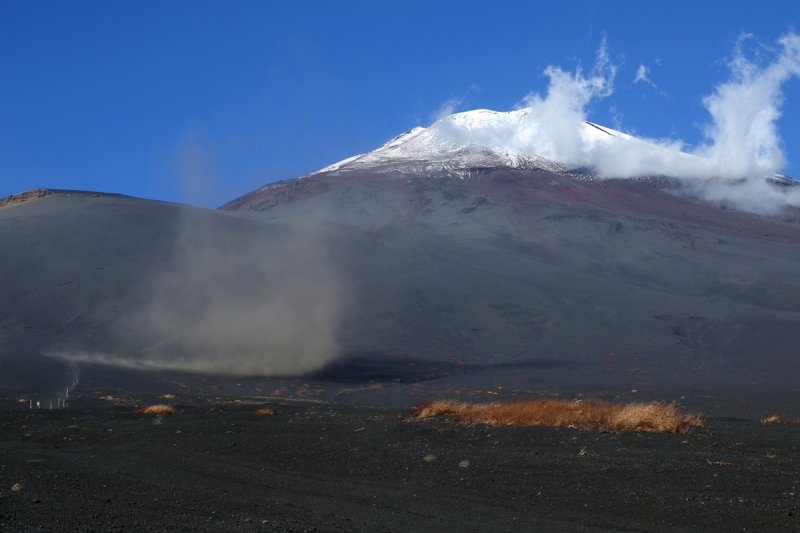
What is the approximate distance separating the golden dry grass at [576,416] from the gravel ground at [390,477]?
1.91 ft

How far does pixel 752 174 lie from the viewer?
287 feet

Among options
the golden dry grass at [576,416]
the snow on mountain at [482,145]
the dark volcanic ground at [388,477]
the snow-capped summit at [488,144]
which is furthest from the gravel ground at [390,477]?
the snow-capped summit at [488,144]

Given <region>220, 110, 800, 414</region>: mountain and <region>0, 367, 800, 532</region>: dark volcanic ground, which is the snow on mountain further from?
<region>0, 367, 800, 532</region>: dark volcanic ground

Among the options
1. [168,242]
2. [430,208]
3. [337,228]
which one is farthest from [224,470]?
[430,208]

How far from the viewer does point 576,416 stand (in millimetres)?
13562

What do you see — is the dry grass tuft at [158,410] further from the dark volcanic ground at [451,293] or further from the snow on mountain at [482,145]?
the snow on mountain at [482,145]

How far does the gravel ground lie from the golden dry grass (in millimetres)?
583

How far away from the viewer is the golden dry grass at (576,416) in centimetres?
1255

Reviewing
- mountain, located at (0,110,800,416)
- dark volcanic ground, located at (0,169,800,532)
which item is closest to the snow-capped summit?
dark volcanic ground, located at (0,169,800,532)

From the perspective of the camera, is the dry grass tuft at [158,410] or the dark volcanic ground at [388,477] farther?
the dry grass tuft at [158,410]

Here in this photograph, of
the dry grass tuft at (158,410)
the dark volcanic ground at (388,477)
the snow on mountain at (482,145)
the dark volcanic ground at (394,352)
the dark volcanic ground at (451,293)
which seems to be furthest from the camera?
the snow on mountain at (482,145)

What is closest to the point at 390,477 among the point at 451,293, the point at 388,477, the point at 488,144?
the point at 388,477

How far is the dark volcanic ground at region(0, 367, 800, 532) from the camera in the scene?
733cm

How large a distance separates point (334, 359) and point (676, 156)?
71.3 metres
